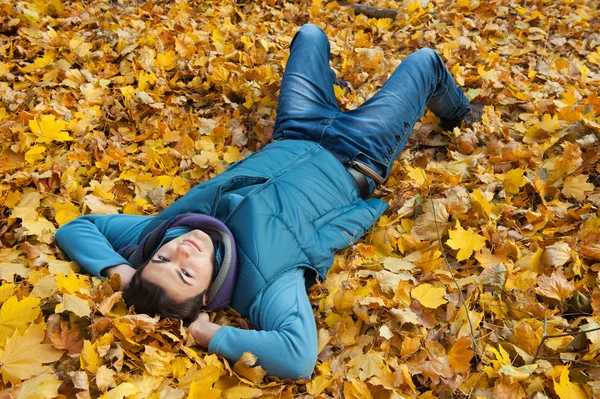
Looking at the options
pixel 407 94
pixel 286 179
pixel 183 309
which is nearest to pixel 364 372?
pixel 183 309

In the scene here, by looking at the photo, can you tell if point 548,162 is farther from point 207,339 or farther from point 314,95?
point 207,339

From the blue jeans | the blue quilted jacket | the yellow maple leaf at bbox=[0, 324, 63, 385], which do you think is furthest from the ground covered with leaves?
the blue jeans

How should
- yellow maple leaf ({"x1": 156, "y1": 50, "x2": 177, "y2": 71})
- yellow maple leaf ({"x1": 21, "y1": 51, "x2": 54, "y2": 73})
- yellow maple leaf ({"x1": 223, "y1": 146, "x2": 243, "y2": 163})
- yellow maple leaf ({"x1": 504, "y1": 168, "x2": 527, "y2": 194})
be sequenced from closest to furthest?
yellow maple leaf ({"x1": 504, "y1": 168, "x2": 527, "y2": 194})
yellow maple leaf ({"x1": 223, "y1": 146, "x2": 243, "y2": 163})
yellow maple leaf ({"x1": 21, "y1": 51, "x2": 54, "y2": 73})
yellow maple leaf ({"x1": 156, "y1": 50, "x2": 177, "y2": 71})

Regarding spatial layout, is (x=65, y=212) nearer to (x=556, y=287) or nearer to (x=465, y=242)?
(x=465, y=242)

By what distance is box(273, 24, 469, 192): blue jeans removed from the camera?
2908 mm

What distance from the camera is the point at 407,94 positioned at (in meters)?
3.01

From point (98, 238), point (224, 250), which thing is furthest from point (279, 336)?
point (98, 238)

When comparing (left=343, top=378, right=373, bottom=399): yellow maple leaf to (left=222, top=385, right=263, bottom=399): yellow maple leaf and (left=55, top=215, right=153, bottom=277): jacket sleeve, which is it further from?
(left=55, top=215, right=153, bottom=277): jacket sleeve

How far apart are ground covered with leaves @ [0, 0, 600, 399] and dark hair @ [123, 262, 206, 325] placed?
0.05m

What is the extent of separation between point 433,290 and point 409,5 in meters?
3.30

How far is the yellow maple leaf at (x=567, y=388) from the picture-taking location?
169 centimetres

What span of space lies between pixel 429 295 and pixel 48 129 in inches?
98.9

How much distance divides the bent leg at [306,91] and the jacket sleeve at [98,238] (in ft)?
3.55

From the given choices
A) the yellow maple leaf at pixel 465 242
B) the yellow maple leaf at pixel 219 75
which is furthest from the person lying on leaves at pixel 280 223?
the yellow maple leaf at pixel 219 75
